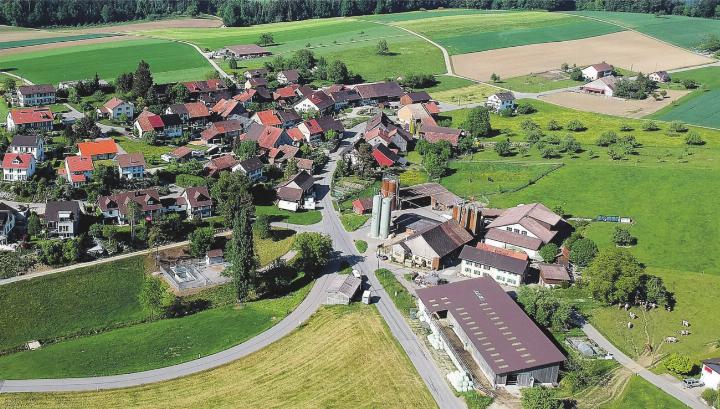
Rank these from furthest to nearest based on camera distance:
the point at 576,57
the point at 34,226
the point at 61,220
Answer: the point at 576,57
the point at 61,220
the point at 34,226

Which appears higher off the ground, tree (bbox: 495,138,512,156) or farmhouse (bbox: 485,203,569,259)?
tree (bbox: 495,138,512,156)

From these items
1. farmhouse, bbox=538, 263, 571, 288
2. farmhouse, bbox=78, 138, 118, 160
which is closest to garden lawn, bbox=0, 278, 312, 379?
farmhouse, bbox=538, 263, 571, 288

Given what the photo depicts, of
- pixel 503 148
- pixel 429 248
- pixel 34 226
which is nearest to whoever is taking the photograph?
pixel 429 248

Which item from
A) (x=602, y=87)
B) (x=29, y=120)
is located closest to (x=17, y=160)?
(x=29, y=120)

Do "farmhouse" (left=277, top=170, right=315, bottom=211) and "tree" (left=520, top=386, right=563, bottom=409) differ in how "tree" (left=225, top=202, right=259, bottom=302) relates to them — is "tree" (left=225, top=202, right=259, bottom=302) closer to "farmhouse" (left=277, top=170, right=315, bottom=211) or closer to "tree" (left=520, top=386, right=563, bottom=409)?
"farmhouse" (left=277, top=170, right=315, bottom=211)

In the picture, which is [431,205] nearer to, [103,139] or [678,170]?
[678,170]

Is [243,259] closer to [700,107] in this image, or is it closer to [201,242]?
[201,242]

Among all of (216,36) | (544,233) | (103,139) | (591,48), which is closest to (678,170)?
(544,233)
